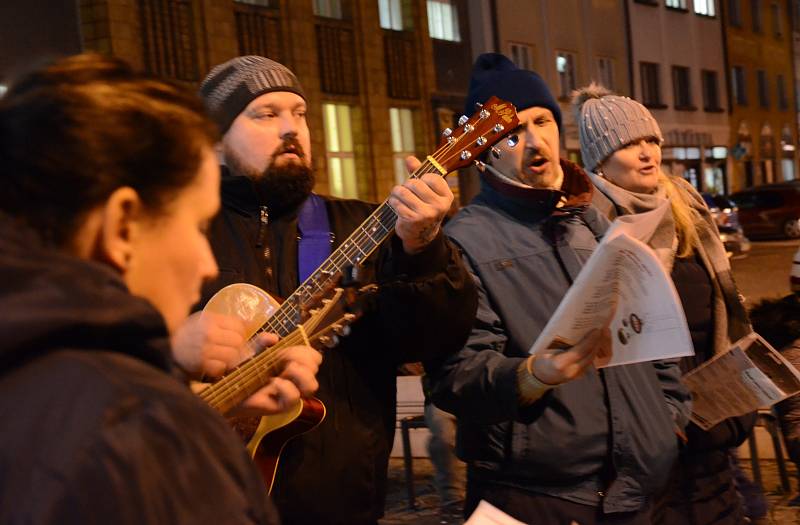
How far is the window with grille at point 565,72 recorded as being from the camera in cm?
3275

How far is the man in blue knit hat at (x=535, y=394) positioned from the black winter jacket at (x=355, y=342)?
0.20 meters

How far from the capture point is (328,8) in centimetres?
2355

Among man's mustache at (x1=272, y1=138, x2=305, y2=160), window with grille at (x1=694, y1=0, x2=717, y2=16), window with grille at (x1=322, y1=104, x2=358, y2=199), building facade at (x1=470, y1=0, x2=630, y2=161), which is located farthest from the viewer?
window with grille at (x1=694, y1=0, x2=717, y2=16)

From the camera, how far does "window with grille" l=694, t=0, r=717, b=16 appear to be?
41.2m

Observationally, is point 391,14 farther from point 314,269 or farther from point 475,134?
point 475,134

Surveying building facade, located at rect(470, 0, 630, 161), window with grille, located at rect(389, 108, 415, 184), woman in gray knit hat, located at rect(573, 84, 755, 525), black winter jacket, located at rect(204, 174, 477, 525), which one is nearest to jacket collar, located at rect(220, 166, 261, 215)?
black winter jacket, located at rect(204, 174, 477, 525)

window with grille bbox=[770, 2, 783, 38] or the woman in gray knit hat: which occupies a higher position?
window with grille bbox=[770, 2, 783, 38]

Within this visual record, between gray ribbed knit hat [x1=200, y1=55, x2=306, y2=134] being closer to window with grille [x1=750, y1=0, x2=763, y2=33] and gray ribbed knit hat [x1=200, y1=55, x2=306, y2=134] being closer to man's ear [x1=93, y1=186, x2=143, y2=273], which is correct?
man's ear [x1=93, y1=186, x2=143, y2=273]

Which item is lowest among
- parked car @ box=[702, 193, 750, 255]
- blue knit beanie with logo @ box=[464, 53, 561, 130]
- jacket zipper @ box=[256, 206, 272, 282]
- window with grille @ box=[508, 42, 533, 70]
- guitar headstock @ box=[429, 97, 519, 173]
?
parked car @ box=[702, 193, 750, 255]

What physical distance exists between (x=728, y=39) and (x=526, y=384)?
42604 mm

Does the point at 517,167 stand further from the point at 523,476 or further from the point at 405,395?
the point at 405,395

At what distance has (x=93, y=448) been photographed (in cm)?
124

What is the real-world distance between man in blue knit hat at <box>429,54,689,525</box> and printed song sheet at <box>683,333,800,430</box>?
0.37m

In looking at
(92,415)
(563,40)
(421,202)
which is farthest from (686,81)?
(92,415)
